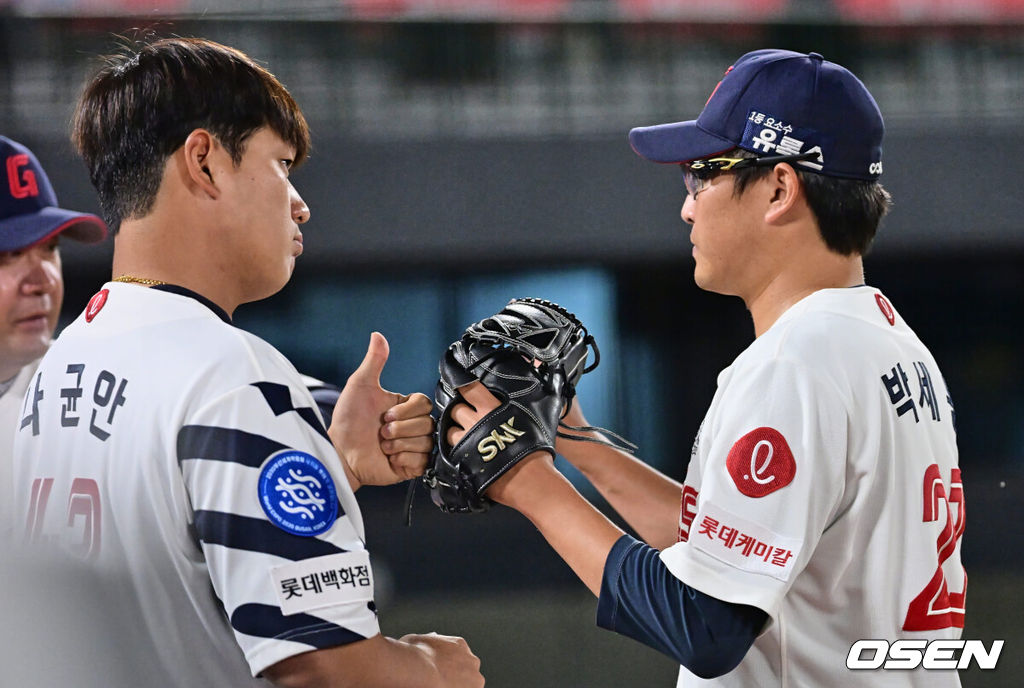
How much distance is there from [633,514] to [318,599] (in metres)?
0.95

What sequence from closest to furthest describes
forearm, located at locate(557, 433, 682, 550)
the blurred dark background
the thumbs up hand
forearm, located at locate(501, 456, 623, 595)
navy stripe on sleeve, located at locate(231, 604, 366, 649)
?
navy stripe on sleeve, located at locate(231, 604, 366, 649) → forearm, located at locate(501, 456, 623, 595) → the thumbs up hand → forearm, located at locate(557, 433, 682, 550) → the blurred dark background

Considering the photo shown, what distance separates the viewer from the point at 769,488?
140cm

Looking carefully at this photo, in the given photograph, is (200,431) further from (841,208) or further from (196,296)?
(841,208)

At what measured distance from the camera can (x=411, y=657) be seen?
134 centimetres

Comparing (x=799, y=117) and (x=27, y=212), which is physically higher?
(x=799, y=117)

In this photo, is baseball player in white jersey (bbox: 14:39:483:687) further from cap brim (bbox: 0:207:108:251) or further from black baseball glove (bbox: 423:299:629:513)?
cap brim (bbox: 0:207:108:251)

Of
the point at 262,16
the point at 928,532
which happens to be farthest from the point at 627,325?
the point at 928,532

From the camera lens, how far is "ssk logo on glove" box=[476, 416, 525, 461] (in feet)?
5.36

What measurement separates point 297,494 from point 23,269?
1664mm

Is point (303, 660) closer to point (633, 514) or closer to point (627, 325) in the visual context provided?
point (633, 514)

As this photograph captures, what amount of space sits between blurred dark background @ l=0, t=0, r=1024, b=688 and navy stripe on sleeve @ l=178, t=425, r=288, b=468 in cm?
592

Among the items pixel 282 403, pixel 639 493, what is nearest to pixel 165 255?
pixel 282 403

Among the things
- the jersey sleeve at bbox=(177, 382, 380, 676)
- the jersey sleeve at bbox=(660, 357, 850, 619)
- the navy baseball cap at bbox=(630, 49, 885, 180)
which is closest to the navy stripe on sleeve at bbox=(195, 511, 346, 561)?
the jersey sleeve at bbox=(177, 382, 380, 676)

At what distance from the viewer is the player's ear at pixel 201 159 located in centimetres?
143
